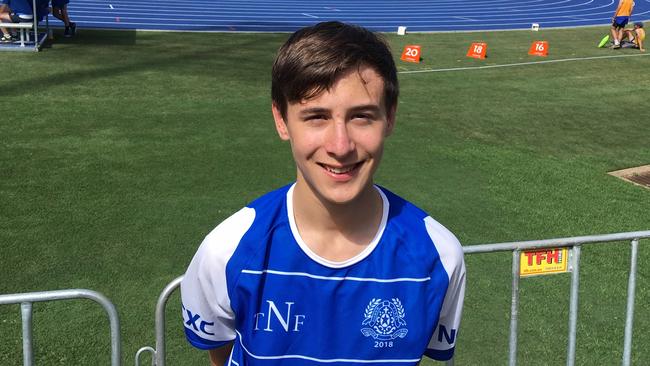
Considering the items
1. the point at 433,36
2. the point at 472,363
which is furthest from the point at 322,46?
the point at 433,36

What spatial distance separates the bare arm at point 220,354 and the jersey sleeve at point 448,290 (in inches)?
25.4

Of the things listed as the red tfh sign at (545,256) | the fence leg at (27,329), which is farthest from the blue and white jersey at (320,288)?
the red tfh sign at (545,256)

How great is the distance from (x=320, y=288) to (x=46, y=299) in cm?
142

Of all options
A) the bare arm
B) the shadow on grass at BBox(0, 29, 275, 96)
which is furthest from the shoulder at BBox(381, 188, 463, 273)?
the shadow on grass at BBox(0, 29, 275, 96)

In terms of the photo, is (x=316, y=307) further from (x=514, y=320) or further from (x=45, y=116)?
(x=45, y=116)

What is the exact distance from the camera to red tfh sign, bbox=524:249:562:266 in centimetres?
371

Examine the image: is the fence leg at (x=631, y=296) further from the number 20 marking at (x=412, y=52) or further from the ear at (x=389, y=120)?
the number 20 marking at (x=412, y=52)

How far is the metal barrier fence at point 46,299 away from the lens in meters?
3.05

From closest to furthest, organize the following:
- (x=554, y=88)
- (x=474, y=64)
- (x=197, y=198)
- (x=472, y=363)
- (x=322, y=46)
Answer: (x=322, y=46), (x=472, y=363), (x=197, y=198), (x=554, y=88), (x=474, y=64)

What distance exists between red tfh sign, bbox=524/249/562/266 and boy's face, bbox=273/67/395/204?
5.92 feet

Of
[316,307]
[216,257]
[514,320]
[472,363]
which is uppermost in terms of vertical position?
[216,257]

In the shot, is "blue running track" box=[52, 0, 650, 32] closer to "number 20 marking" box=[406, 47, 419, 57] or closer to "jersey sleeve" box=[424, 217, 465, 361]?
"number 20 marking" box=[406, 47, 419, 57]

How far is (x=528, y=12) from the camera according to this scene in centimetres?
2670

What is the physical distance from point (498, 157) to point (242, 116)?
365 centimetres
